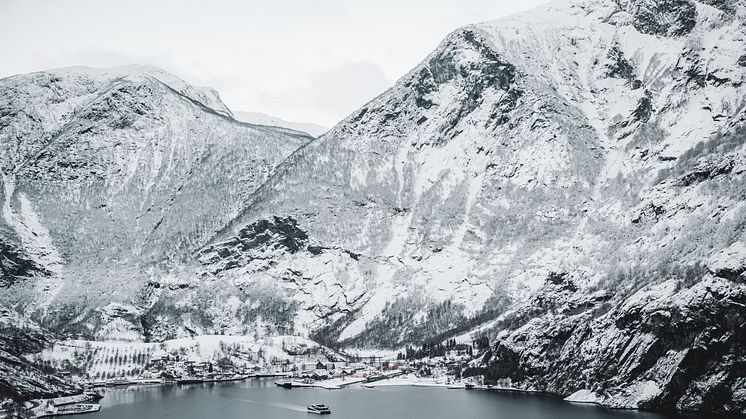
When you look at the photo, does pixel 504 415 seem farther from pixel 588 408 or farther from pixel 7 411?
pixel 7 411

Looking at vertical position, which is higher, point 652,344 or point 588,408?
point 652,344

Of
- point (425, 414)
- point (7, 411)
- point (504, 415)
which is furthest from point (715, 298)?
point (7, 411)

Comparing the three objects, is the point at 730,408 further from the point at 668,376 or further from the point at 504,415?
the point at 504,415

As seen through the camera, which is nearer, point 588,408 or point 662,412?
point 662,412

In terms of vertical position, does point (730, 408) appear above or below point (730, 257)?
below

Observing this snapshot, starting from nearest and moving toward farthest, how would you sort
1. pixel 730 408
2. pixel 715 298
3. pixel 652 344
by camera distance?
pixel 730 408
pixel 715 298
pixel 652 344

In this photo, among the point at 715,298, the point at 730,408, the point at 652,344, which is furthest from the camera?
the point at 652,344

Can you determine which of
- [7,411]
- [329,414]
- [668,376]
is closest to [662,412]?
[668,376]

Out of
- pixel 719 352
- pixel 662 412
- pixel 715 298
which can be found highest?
pixel 715 298

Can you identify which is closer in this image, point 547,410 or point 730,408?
point 730,408
